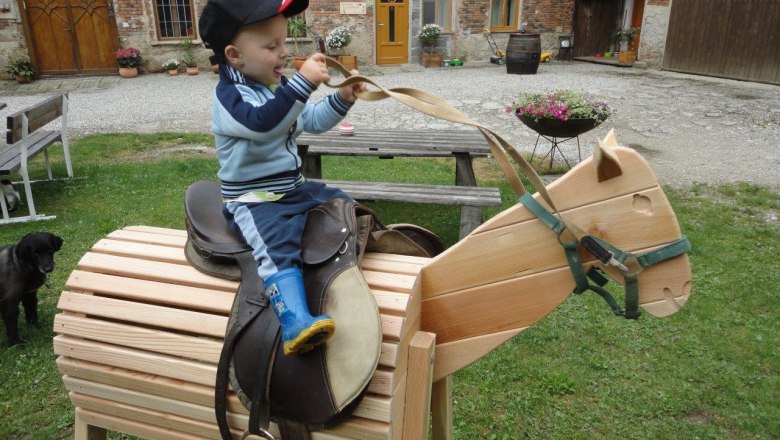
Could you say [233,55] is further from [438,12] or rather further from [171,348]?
[438,12]

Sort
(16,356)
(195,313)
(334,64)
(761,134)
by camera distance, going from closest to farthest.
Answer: (195,313), (334,64), (16,356), (761,134)

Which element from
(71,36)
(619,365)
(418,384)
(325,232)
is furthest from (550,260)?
(71,36)

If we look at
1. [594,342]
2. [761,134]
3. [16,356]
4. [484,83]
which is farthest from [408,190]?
[484,83]

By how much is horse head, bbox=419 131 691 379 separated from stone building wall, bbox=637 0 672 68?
1791 cm

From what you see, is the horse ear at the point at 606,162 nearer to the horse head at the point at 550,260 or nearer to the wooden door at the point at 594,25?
the horse head at the point at 550,260

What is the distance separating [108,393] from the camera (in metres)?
2.11

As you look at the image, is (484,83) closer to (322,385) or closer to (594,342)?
(594,342)

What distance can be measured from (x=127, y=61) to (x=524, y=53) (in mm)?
11248

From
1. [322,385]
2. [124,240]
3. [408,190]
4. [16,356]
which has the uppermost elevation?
[124,240]

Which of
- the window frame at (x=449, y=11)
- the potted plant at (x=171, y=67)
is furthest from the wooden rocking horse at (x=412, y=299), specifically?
the window frame at (x=449, y=11)

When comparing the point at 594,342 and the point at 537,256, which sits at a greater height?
the point at 537,256

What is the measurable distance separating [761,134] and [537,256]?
9.60 metres

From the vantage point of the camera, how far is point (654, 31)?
57.2 feet

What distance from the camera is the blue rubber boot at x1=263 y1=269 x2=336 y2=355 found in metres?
1.65
